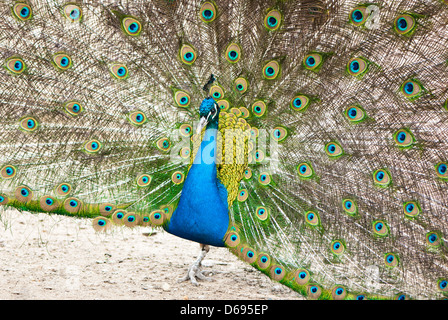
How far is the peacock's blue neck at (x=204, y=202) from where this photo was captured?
2859mm

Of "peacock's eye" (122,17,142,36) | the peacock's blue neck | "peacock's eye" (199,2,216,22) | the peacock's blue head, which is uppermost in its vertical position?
"peacock's eye" (199,2,216,22)

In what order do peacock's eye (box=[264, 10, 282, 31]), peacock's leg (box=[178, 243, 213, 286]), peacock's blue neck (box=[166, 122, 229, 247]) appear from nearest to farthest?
peacock's eye (box=[264, 10, 282, 31]) → peacock's blue neck (box=[166, 122, 229, 247]) → peacock's leg (box=[178, 243, 213, 286])

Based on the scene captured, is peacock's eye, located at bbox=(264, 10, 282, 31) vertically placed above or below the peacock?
above

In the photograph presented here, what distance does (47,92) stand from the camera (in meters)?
2.83

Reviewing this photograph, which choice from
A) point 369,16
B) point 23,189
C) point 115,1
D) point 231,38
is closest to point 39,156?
point 23,189

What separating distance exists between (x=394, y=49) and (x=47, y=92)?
76.2 inches

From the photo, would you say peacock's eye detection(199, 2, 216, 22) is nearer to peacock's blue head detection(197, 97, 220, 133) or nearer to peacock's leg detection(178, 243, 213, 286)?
peacock's blue head detection(197, 97, 220, 133)

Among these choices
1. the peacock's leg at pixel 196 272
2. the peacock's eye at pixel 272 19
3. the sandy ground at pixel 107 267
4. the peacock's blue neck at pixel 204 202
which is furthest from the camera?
the peacock's leg at pixel 196 272

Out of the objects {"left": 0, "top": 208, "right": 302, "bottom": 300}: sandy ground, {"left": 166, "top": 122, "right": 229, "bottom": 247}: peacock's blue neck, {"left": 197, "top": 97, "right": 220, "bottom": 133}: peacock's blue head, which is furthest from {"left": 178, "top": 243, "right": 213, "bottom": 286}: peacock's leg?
{"left": 197, "top": 97, "right": 220, "bottom": 133}: peacock's blue head

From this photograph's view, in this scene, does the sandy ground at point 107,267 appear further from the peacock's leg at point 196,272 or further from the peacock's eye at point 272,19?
the peacock's eye at point 272,19

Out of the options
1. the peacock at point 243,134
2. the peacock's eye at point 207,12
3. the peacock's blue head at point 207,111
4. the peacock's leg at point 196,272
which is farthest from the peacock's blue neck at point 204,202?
the peacock's eye at point 207,12

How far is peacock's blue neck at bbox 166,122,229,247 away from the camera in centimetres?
286

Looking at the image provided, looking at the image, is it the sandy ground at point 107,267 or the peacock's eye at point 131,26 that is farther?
the sandy ground at point 107,267

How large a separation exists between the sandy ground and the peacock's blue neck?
43 centimetres
